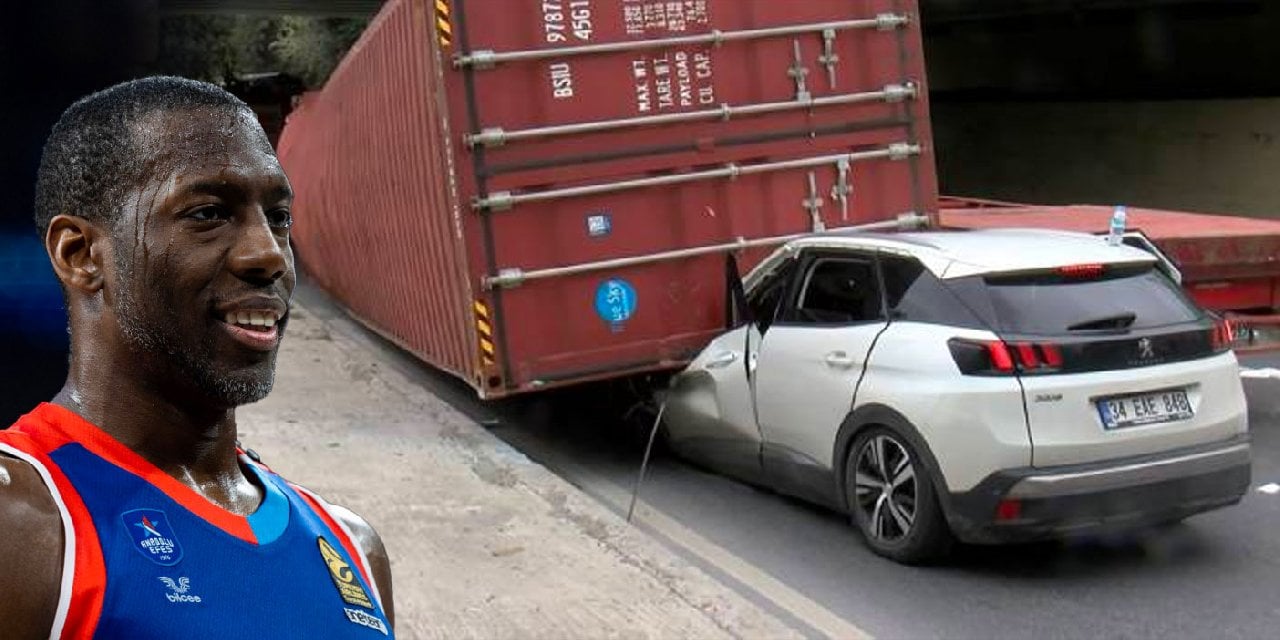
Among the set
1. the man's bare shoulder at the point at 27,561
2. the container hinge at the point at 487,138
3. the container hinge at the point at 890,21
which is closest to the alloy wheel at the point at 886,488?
the container hinge at the point at 487,138

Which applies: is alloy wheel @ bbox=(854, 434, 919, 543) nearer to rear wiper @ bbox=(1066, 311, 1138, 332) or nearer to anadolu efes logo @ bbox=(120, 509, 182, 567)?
rear wiper @ bbox=(1066, 311, 1138, 332)

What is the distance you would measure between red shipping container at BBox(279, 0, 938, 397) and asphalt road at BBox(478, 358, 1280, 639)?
1092 millimetres

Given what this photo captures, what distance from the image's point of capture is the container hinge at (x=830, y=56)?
8.56 m

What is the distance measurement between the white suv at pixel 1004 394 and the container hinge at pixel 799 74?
5.77 ft

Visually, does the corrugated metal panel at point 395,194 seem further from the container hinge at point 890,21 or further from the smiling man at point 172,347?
the smiling man at point 172,347

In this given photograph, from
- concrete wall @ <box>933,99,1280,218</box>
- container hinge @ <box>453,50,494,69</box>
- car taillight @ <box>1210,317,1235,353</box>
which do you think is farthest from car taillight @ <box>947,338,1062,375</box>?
concrete wall @ <box>933,99,1280,218</box>

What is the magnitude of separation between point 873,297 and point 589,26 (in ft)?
8.54

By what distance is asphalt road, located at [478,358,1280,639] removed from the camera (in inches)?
220

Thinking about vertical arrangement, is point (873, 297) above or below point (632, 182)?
below

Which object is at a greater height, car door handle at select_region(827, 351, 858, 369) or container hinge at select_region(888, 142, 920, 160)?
container hinge at select_region(888, 142, 920, 160)

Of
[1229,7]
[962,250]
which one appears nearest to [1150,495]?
[962,250]

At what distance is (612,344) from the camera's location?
836 centimetres

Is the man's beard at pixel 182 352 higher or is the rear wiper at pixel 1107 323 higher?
the man's beard at pixel 182 352

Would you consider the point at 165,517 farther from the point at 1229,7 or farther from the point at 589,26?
the point at 1229,7
